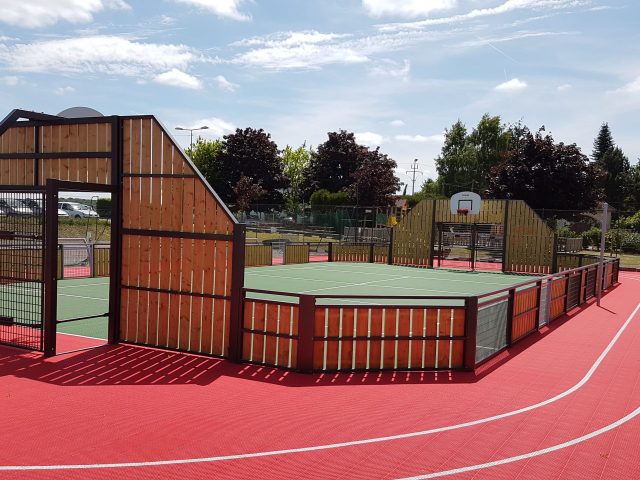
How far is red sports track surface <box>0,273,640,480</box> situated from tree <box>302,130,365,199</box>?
7061 centimetres

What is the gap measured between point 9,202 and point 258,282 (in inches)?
489

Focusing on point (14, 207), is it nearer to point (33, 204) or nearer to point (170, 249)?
point (33, 204)

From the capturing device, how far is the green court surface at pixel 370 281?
21.9 m

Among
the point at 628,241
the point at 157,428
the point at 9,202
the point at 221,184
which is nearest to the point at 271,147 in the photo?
the point at 221,184

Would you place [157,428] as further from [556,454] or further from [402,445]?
[556,454]

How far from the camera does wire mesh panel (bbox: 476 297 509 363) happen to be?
1073 cm

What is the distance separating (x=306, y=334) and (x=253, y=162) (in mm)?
69740

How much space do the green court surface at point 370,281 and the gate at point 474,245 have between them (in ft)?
9.61

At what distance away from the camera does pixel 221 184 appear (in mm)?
79750

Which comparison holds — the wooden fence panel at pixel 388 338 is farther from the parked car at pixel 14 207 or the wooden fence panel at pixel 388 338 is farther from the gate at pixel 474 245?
the gate at pixel 474 245

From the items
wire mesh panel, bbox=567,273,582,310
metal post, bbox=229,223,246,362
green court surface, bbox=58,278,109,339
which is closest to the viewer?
metal post, bbox=229,223,246,362

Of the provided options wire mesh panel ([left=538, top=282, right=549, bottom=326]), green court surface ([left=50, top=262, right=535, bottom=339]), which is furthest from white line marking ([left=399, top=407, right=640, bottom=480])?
green court surface ([left=50, top=262, right=535, bottom=339])

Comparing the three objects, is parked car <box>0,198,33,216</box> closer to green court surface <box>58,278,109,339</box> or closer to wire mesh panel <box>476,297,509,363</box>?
green court surface <box>58,278,109,339</box>

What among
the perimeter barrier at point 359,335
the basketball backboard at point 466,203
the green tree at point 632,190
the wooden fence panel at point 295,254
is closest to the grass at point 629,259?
the basketball backboard at point 466,203
